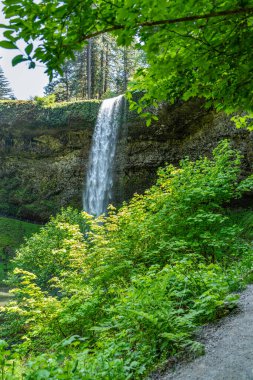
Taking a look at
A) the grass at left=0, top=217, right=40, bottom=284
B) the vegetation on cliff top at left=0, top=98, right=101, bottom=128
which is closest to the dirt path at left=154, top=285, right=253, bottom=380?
the vegetation on cliff top at left=0, top=98, right=101, bottom=128

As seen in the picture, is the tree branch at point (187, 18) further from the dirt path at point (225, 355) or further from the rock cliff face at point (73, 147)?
the rock cliff face at point (73, 147)

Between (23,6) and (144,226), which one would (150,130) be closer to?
(144,226)

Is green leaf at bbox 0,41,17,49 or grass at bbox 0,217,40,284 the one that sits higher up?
green leaf at bbox 0,41,17,49

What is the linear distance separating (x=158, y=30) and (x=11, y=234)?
23.7 m

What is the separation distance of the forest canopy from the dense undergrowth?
1.87 m

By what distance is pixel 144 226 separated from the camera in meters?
6.29

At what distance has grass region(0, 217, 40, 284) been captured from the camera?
2195 centimetres

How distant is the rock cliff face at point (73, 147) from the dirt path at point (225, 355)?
14.2 metres

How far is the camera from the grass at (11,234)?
2195cm

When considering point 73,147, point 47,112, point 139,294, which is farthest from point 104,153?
point 139,294

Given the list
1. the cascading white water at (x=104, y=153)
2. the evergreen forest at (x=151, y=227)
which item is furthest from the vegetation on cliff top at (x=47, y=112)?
the evergreen forest at (x=151, y=227)

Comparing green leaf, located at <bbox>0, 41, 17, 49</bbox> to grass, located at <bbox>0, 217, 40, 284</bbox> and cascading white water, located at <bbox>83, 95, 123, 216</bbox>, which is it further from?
grass, located at <bbox>0, 217, 40, 284</bbox>

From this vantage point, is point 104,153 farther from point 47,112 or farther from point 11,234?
point 11,234

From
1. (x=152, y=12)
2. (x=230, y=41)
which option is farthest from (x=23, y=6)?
(x=230, y=41)
